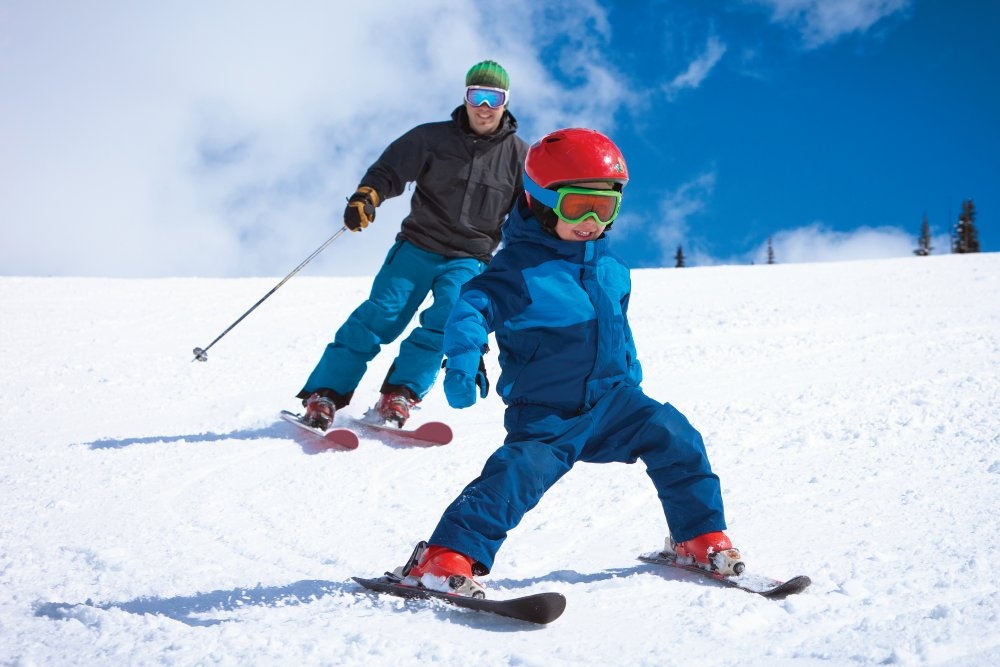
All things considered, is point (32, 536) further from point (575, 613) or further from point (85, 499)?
point (575, 613)

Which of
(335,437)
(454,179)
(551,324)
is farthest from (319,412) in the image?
(551,324)

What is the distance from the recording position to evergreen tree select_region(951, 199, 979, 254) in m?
54.0

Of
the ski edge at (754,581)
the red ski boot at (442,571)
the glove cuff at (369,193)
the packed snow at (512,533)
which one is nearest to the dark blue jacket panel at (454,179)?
the glove cuff at (369,193)

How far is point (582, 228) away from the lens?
2.66 metres

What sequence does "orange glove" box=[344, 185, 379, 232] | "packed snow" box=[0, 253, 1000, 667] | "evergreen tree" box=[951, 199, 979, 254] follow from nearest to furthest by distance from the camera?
1. "packed snow" box=[0, 253, 1000, 667]
2. "orange glove" box=[344, 185, 379, 232]
3. "evergreen tree" box=[951, 199, 979, 254]

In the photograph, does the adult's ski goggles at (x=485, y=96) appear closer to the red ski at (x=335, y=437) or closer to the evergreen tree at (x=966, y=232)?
the red ski at (x=335, y=437)

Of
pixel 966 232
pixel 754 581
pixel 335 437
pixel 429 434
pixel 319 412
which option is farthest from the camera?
pixel 966 232

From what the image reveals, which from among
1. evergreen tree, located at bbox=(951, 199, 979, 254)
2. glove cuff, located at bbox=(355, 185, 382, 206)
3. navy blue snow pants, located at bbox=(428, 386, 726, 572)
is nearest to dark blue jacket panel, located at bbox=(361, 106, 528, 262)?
glove cuff, located at bbox=(355, 185, 382, 206)

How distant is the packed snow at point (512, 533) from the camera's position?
6.63 ft

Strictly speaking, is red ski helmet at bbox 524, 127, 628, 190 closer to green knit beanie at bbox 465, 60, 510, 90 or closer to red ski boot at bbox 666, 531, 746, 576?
red ski boot at bbox 666, 531, 746, 576

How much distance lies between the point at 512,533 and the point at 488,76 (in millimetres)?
2595

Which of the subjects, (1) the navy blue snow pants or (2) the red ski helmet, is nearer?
(1) the navy blue snow pants

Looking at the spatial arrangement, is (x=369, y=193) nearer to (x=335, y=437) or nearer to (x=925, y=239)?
(x=335, y=437)

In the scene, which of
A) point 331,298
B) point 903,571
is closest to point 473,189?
Result: point 903,571
